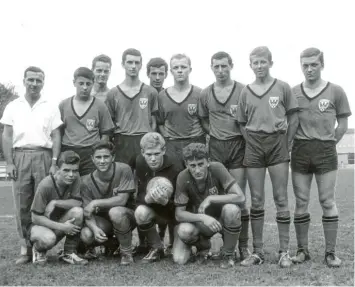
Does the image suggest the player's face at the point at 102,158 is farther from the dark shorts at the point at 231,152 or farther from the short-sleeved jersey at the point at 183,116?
the dark shorts at the point at 231,152

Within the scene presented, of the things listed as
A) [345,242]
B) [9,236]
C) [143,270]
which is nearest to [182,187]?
[143,270]

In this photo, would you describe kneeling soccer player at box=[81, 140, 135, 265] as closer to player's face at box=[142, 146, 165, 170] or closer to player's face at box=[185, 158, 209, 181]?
player's face at box=[142, 146, 165, 170]

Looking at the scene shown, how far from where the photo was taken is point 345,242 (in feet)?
18.8

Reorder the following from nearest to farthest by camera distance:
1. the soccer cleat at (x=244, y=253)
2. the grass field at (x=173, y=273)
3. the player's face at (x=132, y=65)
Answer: the grass field at (x=173, y=273) < the soccer cleat at (x=244, y=253) < the player's face at (x=132, y=65)

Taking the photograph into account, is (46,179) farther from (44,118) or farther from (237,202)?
(237,202)

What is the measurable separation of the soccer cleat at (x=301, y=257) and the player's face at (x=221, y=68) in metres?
1.94

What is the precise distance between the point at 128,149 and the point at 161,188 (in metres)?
0.89

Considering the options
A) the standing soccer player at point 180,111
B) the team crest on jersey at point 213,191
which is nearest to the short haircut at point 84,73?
the standing soccer player at point 180,111

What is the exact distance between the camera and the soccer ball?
4.58 m

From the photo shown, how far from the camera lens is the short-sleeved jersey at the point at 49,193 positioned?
4629mm

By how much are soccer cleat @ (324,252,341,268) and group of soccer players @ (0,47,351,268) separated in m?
0.01

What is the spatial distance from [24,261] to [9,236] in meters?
1.81

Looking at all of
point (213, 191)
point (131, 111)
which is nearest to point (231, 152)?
point (213, 191)

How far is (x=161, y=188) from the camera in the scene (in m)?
4.57
